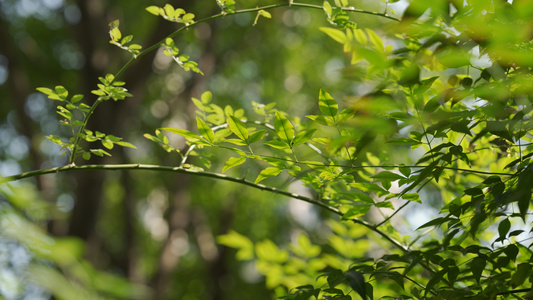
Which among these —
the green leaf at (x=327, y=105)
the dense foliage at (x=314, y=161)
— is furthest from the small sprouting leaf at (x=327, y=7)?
the green leaf at (x=327, y=105)

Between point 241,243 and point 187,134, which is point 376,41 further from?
point 241,243

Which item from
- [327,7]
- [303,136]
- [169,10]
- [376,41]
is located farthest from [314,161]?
[169,10]

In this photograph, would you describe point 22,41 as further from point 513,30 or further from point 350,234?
point 513,30

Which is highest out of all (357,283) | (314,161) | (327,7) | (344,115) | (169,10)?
(327,7)

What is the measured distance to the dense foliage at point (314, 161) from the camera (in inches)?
29.9

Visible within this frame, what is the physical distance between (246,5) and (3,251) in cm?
787

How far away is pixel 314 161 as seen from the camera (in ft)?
3.60

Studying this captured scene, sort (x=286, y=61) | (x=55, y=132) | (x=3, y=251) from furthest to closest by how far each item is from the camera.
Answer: (x=286, y=61)
(x=55, y=132)
(x=3, y=251)

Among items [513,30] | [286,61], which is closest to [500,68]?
[513,30]

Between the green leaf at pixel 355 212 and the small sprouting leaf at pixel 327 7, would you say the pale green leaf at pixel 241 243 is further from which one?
the small sprouting leaf at pixel 327 7

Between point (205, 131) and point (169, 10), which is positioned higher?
point (169, 10)

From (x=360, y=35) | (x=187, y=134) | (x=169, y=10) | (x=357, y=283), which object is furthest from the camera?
(x=169, y=10)

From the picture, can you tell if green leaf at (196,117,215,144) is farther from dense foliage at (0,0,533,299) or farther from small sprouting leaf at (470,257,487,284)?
small sprouting leaf at (470,257,487,284)

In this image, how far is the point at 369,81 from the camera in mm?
1060
